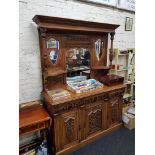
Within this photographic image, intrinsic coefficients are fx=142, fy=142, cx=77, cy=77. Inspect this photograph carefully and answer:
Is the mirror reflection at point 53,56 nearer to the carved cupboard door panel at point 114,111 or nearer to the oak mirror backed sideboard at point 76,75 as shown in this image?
the oak mirror backed sideboard at point 76,75

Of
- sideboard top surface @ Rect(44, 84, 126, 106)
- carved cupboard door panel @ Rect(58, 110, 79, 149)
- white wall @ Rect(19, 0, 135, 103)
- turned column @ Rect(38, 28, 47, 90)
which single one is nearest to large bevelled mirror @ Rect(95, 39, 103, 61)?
white wall @ Rect(19, 0, 135, 103)

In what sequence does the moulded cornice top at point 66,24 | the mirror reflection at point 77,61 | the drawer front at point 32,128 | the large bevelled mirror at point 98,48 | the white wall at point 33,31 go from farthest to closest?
the large bevelled mirror at point 98,48 < the mirror reflection at point 77,61 < the white wall at point 33,31 < the moulded cornice top at point 66,24 < the drawer front at point 32,128

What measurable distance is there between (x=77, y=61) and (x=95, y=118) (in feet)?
3.25

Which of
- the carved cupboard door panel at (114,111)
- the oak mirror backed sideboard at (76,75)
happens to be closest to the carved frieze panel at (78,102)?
the oak mirror backed sideboard at (76,75)

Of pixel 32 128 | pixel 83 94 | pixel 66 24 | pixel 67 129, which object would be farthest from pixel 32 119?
pixel 66 24

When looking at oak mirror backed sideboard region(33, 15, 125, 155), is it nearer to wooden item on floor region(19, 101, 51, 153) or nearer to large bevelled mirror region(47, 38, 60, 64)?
large bevelled mirror region(47, 38, 60, 64)

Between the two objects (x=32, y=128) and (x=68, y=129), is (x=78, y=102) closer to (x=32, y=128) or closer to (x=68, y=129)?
(x=68, y=129)

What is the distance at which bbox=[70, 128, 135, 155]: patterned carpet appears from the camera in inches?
84.3

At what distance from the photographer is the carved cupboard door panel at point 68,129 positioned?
1.98 meters

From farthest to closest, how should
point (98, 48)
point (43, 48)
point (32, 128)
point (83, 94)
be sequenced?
point (98, 48) → point (83, 94) → point (43, 48) → point (32, 128)

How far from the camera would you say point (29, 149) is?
2109 mm

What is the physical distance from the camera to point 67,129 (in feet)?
6.67
